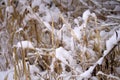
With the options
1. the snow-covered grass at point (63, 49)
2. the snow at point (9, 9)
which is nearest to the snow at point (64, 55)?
the snow-covered grass at point (63, 49)

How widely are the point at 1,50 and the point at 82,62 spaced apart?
A: 674mm

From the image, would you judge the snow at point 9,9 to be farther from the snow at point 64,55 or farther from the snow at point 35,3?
the snow at point 64,55

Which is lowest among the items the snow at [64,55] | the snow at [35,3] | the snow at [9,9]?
the snow at [64,55]

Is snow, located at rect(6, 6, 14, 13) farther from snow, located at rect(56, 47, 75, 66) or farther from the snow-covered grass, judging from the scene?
snow, located at rect(56, 47, 75, 66)

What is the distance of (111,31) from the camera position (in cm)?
133

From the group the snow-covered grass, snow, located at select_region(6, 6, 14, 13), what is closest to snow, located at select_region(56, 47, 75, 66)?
the snow-covered grass

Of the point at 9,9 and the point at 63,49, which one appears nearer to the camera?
the point at 63,49

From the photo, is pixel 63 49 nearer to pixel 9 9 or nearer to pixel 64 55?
pixel 64 55

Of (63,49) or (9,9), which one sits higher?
(9,9)

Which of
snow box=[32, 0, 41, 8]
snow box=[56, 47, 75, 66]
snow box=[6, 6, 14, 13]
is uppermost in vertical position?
snow box=[32, 0, 41, 8]

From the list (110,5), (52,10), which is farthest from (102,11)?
(52,10)

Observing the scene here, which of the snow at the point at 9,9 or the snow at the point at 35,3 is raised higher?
the snow at the point at 35,3

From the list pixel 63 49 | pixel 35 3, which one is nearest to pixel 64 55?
pixel 63 49

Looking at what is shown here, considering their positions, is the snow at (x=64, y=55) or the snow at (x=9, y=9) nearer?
the snow at (x=64, y=55)
